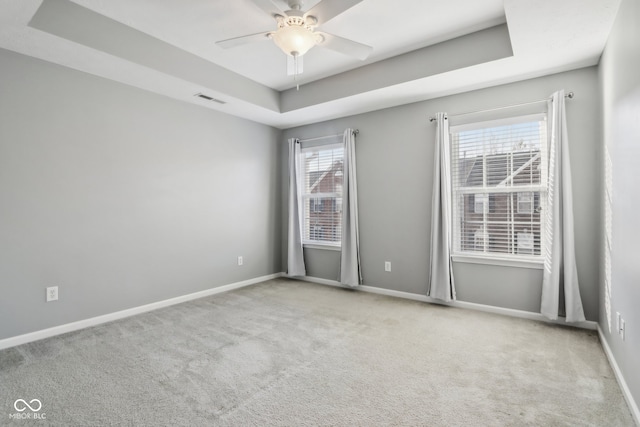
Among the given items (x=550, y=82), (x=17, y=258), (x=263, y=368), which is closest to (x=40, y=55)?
(x=17, y=258)

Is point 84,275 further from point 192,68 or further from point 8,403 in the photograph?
point 192,68

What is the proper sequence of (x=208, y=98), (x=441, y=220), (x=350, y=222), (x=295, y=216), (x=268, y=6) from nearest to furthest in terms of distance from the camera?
(x=268, y=6), (x=441, y=220), (x=208, y=98), (x=350, y=222), (x=295, y=216)

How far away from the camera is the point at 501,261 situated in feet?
11.0

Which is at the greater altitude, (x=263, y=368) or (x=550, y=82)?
(x=550, y=82)

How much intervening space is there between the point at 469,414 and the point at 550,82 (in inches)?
121

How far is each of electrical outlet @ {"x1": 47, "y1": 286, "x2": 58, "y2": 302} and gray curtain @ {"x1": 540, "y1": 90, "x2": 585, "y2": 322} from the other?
4454 millimetres

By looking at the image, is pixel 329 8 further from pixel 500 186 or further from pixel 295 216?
pixel 295 216

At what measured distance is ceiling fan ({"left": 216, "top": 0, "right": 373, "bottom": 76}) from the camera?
209 centimetres

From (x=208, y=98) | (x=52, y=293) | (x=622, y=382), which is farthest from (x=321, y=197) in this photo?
(x=622, y=382)

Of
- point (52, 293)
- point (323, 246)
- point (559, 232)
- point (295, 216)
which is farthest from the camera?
point (295, 216)

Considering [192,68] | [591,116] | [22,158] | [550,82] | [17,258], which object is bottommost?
[17,258]

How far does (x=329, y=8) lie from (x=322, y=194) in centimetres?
291

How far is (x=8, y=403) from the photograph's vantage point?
6.01ft

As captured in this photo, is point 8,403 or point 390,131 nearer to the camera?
point 8,403
